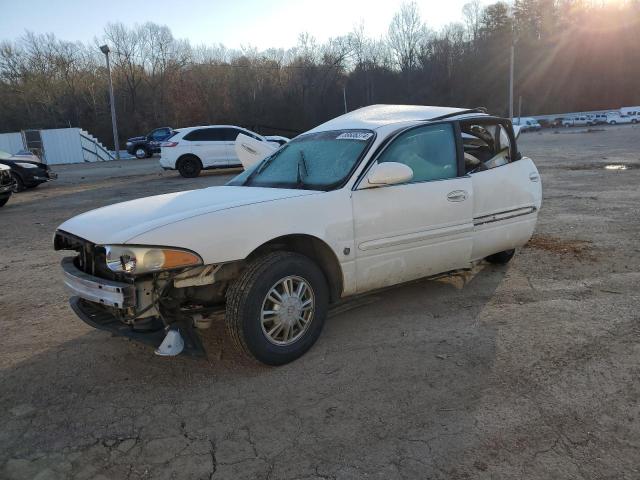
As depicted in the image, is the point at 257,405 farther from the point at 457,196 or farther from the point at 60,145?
the point at 60,145

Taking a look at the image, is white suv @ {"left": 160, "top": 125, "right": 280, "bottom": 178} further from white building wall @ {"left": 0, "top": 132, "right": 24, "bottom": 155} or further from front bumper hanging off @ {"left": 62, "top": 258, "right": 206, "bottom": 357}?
white building wall @ {"left": 0, "top": 132, "right": 24, "bottom": 155}

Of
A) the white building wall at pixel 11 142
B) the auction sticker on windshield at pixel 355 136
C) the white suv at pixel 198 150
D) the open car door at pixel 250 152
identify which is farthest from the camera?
the white building wall at pixel 11 142

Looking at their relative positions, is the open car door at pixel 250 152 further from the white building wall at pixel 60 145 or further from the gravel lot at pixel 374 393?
the white building wall at pixel 60 145

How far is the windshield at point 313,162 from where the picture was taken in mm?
4062

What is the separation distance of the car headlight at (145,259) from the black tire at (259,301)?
1.27 feet

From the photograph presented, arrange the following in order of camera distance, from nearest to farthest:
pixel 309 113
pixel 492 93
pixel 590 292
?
1. pixel 590 292
2. pixel 309 113
3. pixel 492 93

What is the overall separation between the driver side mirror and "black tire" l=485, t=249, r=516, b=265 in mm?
2206

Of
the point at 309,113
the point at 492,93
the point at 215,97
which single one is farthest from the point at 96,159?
the point at 492,93

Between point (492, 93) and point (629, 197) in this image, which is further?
point (492, 93)

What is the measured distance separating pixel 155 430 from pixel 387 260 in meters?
2.06

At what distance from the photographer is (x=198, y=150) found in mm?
17594

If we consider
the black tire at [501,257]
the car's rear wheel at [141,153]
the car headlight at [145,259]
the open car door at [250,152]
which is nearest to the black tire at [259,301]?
the car headlight at [145,259]

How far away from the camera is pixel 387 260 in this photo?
4035 millimetres

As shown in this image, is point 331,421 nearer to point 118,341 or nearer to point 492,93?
point 118,341
